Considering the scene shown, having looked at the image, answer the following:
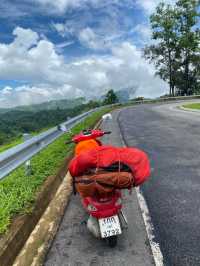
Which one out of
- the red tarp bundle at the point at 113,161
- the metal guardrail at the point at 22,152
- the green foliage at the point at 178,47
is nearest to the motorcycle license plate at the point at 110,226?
the red tarp bundle at the point at 113,161

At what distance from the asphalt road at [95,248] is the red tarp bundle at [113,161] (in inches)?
32.6

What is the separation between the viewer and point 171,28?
50625mm

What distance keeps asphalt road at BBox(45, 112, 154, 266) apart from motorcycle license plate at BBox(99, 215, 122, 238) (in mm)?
258

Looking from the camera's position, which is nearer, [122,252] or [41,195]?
[122,252]

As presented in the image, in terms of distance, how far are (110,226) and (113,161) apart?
32.0 inches

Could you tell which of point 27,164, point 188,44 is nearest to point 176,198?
point 27,164

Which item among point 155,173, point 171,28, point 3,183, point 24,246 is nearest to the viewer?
point 24,246

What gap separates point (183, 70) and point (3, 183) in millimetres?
52537

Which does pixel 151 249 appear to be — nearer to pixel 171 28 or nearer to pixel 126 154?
pixel 126 154

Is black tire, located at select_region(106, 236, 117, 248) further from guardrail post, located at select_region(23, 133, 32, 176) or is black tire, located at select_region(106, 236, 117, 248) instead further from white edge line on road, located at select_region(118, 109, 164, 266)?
guardrail post, located at select_region(23, 133, 32, 176)

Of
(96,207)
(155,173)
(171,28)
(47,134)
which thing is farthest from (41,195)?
(171,28)

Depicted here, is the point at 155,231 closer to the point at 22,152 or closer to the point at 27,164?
the point at 22,152

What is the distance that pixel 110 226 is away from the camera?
11.1ft

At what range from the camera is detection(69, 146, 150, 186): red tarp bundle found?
10.6 ft
